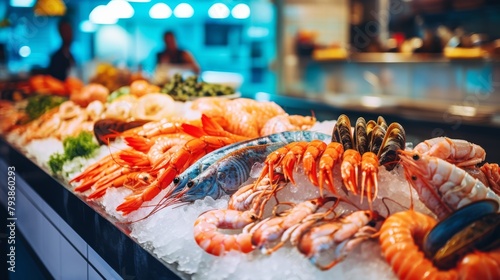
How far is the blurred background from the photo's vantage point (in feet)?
20.1

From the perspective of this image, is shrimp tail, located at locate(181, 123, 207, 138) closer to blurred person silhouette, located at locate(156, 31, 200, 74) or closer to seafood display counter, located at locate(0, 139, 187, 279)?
seafood display counter, located at locate(0, 139, 187, 279)

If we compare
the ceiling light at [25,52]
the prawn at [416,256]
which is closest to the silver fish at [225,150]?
the prawn at [416,256]

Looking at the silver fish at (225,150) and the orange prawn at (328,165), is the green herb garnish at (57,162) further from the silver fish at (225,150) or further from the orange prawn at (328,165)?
the orange prawn at (328,165)

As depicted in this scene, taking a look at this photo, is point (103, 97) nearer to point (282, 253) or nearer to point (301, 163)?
point (301, 163)

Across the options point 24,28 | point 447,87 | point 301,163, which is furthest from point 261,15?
point 301,163

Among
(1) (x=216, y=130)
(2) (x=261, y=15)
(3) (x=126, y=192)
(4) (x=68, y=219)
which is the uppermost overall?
(2) (x=261, y=15)

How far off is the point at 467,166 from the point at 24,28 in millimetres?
14478

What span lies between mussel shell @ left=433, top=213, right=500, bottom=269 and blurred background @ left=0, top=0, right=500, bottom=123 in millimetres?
3003

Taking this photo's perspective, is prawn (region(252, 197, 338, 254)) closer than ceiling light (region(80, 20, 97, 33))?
Yes

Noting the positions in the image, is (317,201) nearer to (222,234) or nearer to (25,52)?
(222,234)

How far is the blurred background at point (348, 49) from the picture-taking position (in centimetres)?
613

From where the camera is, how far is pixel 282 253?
1.39m

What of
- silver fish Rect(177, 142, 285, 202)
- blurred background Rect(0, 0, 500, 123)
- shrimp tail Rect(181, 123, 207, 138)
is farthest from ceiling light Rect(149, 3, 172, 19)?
silver fish Rect(177, 142, 285, 202)

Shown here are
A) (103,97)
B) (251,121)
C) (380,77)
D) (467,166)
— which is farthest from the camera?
(380,77)
